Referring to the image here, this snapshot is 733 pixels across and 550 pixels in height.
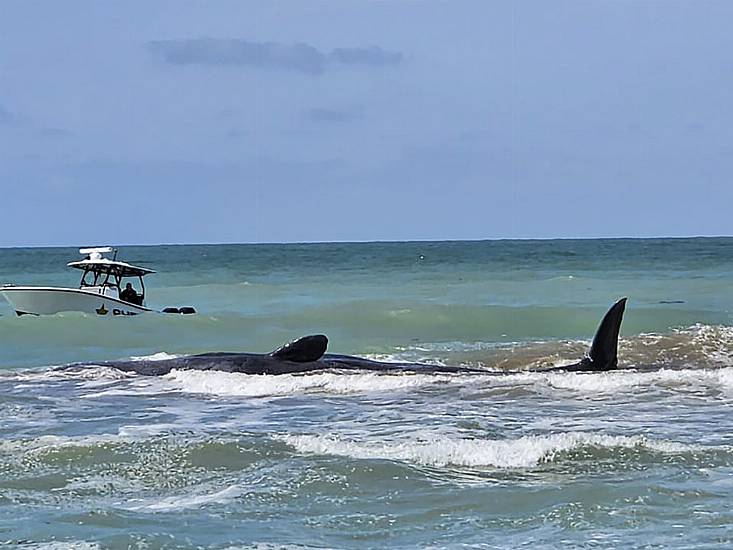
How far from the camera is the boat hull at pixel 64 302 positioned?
101 ft

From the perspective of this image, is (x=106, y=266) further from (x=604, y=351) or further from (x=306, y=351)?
(x=604, y=351)

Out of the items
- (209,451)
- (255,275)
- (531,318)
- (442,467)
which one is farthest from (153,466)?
(255,275)

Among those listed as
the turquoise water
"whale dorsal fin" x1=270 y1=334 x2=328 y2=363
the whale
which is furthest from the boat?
"whale dorsal fin" x1=270 y1=334 x2=328 y2=363

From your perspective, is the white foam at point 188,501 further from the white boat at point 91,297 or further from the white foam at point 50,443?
the white boat at point 91,297

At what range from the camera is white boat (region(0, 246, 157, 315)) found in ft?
99.6

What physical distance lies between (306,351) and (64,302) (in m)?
15.9

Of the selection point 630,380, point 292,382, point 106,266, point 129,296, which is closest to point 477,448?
point 292,382

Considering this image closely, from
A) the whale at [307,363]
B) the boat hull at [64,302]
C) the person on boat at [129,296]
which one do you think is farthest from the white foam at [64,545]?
the person on boat at [129,296]

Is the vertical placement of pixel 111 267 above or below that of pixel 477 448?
above

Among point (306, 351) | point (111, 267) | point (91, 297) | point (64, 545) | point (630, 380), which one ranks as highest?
point (111, 267)

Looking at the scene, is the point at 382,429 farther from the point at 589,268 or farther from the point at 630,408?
the point at 589,268

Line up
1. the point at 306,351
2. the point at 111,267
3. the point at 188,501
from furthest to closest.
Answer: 1. the point at 111,267
2. the point at 306,351
3. the point at 188,501

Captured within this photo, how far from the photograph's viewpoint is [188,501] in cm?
877

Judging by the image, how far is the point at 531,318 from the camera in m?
32.3
